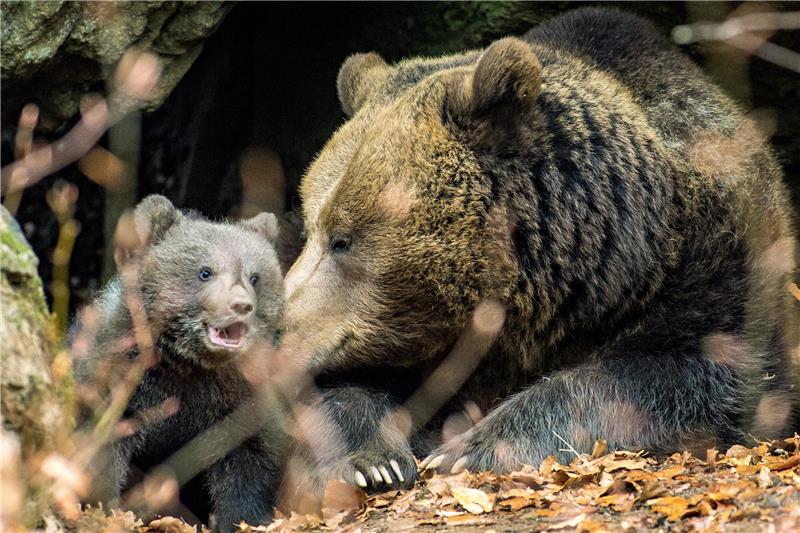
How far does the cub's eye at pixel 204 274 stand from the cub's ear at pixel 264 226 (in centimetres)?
61

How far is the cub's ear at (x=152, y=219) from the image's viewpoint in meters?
5.42

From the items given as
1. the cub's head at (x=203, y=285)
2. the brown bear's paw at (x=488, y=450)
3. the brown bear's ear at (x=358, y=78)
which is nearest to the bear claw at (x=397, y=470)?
the brown bear's paw at (x=488, y=450)

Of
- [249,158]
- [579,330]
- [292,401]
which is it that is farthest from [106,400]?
[249,158]

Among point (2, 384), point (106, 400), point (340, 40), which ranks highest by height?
point (340, 40)

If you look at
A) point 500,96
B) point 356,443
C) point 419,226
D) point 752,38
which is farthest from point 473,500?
point 752,38

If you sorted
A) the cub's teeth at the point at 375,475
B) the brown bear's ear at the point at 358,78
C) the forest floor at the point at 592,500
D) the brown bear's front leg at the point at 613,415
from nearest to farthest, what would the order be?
1. the forest floor at the point at 592,500
2. the cub's teeth at the point at 375,475
3. the brown bear's front leg at the point at 613,415
4. the brown bear's ear at the point at 358,78

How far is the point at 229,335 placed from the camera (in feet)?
16.8

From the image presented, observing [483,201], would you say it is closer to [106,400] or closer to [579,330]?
[579,330]

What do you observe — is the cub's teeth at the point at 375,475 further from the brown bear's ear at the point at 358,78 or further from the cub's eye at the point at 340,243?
the brown bear's ear at the point at 358,78

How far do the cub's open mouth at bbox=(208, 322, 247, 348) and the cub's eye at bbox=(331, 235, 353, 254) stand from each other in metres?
0.95

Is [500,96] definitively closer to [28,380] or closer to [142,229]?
[142,229]

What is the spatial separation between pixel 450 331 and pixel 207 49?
430 cm

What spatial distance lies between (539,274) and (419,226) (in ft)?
2.31

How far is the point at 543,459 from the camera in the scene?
5.55 m
